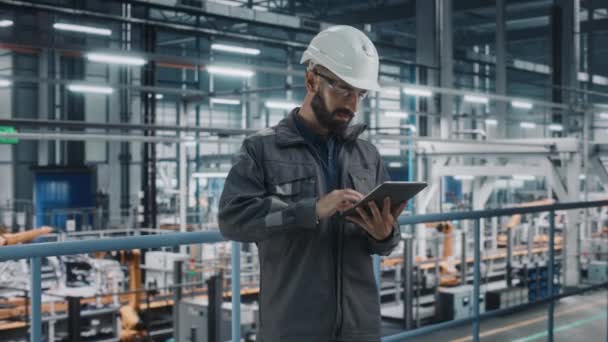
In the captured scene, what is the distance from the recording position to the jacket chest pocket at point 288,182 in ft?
6.63

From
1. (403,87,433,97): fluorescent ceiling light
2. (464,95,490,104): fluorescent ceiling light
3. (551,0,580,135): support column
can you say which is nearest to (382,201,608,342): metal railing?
(403,87,433,97): fluorescent ceiling light

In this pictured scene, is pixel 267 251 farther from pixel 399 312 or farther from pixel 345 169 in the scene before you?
pixel 399 312

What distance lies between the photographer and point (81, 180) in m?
21.0

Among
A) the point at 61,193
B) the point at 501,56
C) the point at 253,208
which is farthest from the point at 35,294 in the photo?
the point at 61,193

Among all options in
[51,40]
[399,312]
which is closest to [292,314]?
[51,40]

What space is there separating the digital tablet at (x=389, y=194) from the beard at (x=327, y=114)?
258 mm

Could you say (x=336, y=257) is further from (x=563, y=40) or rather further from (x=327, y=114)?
(x=563, y=40)

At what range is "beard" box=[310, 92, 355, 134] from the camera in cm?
202

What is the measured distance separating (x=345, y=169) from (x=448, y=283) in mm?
12424

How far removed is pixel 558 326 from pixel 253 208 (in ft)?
24.7

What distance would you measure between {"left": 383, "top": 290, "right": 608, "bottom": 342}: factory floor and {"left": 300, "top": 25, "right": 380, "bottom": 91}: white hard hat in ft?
18.9

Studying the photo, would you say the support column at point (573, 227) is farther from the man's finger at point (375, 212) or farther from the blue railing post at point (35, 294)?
the blue railing post at point (35, 294)

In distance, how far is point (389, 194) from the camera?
1922 mm

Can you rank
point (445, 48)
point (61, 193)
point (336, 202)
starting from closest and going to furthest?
point (336, 202) → point (445, 48) → point (61, 193)
